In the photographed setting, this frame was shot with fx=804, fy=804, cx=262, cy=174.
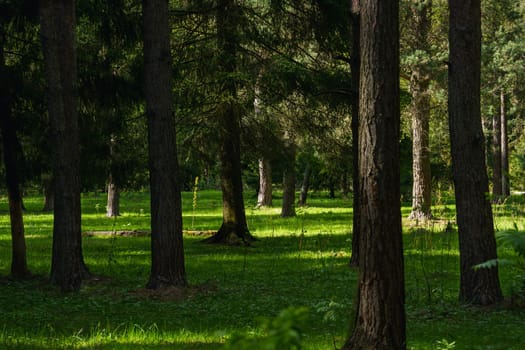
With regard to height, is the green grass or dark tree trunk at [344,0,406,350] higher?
dark tree trunk at [344,0,406,350]

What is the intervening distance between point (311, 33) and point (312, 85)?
143cm

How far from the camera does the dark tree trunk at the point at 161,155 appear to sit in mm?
11945

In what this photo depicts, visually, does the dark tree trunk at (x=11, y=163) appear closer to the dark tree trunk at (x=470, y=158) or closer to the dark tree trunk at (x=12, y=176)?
the dark tree trunk at (x=12, y=176)

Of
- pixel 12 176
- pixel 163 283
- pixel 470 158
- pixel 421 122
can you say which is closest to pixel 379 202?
pixel 470 158

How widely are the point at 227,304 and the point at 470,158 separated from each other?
147 inches

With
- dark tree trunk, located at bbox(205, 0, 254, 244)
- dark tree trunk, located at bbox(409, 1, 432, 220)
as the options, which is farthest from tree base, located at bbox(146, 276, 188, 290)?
dark tree trunk, located at bbox(409, 1, 432, 220)

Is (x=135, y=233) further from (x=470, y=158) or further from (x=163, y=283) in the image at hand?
(x=470, y=158)

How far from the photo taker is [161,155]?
1193cm

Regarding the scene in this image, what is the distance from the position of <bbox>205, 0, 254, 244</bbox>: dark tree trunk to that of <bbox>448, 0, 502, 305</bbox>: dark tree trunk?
326 inches

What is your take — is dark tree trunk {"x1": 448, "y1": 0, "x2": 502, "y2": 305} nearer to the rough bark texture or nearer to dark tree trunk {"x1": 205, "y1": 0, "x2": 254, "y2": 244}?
the rough bark texture

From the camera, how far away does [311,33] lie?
1905 cm

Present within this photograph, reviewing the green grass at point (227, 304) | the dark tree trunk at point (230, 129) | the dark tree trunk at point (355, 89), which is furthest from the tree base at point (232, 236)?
the dark tree trunk at point (355, 89)

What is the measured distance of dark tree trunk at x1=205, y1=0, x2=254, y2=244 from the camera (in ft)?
62.5

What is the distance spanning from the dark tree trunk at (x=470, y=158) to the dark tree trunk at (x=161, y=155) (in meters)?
4.19
